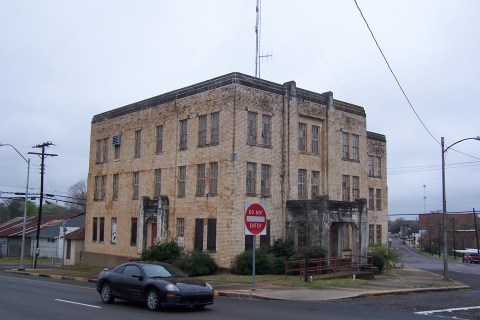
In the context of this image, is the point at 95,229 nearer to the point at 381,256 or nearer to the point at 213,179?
the point at 213,179

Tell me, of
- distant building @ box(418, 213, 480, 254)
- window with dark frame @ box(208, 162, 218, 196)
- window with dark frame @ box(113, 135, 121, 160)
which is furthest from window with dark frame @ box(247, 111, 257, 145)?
distant building @ box(418, 213, 480, 254)

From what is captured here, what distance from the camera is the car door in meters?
14.9

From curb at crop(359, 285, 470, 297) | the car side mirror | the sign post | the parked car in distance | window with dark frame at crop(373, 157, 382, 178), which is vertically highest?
window with dark frame at crop(373, 157, 382, 178)

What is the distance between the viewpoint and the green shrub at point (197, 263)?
28312 mm

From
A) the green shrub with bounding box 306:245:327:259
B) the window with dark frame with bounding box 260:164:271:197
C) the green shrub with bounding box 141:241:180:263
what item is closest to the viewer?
the green shrub with bounding box 306:245:327:259

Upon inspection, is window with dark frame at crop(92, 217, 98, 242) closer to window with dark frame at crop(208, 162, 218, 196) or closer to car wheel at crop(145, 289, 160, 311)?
window with dark frame at crop(208, 162, 218, 196)

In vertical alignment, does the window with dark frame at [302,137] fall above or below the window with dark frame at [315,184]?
above

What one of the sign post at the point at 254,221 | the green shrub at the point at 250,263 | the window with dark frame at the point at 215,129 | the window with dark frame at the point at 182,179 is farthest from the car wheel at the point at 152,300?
the window with dark frame at the point at 182,179

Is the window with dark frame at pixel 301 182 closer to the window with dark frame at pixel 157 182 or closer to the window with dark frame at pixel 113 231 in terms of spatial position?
the window with dark frame at pixel 157 182

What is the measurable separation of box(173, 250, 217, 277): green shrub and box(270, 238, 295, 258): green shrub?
341 cm

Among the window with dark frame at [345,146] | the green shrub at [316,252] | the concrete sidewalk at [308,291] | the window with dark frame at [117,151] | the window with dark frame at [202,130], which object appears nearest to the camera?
the concrete sidewalk at [308,291]

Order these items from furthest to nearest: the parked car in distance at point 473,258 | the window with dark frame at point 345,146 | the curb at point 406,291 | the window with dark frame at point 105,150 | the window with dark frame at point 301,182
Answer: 1. the parked car in distance at point 473,258
2. the window with dark frame at point 105,150
3. the window with dark frame at point 345,146
4. the window with dark frame at point 301,182
5. the curb at point 406,291

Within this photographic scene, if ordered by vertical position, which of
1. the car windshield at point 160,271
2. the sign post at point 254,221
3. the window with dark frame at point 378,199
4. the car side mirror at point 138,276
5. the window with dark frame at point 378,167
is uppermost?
the window with dark frame at point 378,167

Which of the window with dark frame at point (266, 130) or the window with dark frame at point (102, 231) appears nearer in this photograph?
the window with dark frame at point (266, 130)
